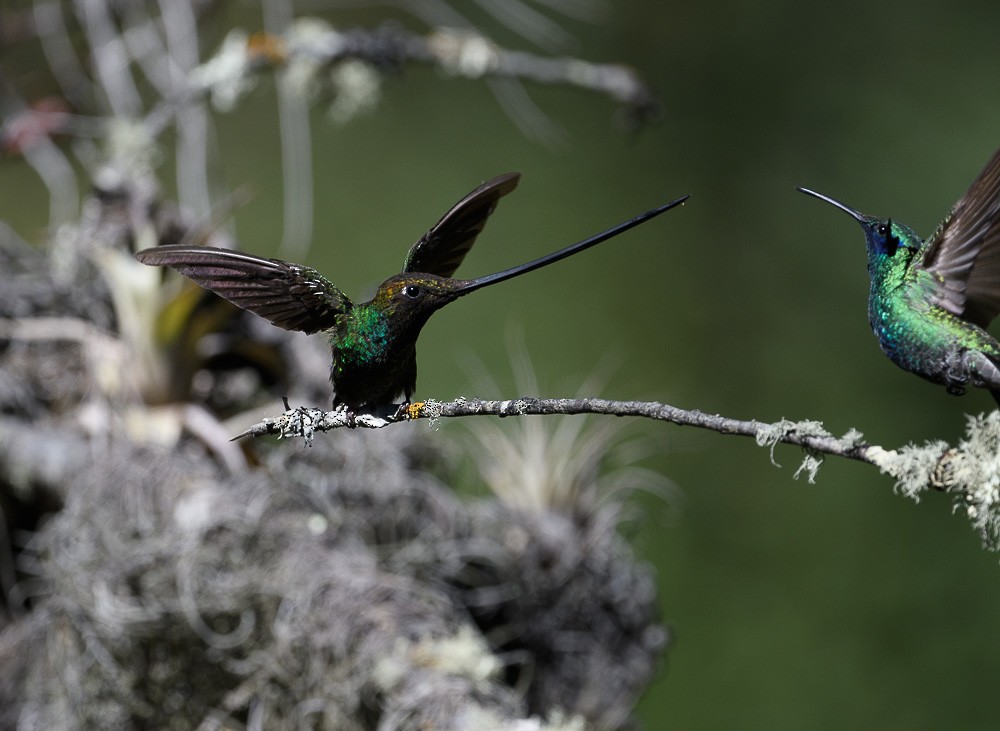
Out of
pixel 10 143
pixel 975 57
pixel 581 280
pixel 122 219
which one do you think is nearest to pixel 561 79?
pixel 122 219

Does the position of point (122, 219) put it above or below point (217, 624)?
above

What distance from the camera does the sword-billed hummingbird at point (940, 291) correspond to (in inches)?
22.9

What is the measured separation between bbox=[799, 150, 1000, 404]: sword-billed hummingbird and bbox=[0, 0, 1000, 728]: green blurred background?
2269 millimetres

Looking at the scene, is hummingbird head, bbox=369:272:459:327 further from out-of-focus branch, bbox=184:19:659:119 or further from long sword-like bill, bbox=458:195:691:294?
out-of-focus branch, bbox=184:19:659:119

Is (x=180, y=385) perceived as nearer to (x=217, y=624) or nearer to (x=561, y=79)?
(x=217, y=624)

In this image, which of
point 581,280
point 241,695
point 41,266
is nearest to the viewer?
point 241,695

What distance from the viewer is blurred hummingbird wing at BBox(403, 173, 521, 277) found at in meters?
0.59

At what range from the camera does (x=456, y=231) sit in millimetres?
625

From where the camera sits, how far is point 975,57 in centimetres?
386

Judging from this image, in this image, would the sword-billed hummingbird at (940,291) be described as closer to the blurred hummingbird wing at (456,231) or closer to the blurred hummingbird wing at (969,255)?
the blurred hummingbird wing at (969,255)

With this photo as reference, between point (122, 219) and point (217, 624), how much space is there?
92cm

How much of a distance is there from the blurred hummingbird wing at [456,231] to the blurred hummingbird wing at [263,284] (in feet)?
0.17

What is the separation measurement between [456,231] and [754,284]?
3333mm

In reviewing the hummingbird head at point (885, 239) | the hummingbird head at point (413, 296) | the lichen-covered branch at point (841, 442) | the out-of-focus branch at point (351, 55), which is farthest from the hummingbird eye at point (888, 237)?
the out-of-focus branch at point (351, 55)
